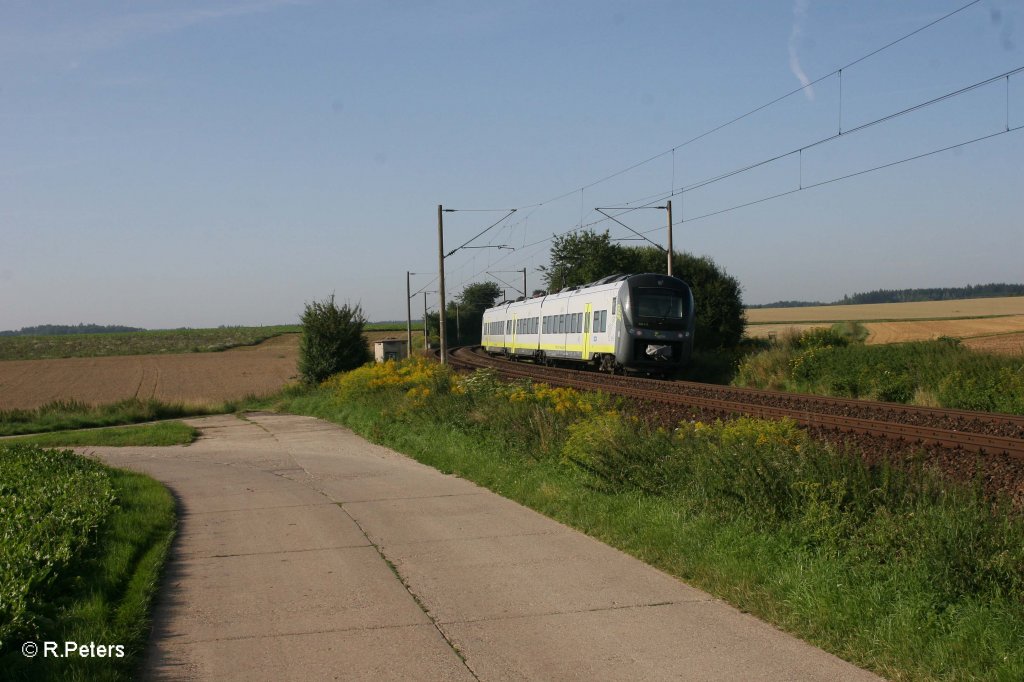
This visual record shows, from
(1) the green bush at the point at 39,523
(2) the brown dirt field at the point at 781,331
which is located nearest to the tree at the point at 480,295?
(2) the brown dirt field at the point at 781,331

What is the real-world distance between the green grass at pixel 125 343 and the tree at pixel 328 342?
166 feet

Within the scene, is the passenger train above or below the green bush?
above

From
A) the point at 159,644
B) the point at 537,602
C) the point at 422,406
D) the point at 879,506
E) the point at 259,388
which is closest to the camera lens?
the point at 159,644

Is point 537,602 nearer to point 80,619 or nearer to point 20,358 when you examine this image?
point 80,619

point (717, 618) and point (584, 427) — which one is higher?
point (584, 427)

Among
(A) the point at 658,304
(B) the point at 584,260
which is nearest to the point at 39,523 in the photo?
(A) the point at 658,304

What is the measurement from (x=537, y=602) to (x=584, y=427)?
521cm

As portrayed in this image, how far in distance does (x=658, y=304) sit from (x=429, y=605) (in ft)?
74.0

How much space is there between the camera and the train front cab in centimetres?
2831

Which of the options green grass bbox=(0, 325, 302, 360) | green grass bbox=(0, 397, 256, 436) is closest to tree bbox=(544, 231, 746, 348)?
green grass bbox=(0, 397, 256, 436)

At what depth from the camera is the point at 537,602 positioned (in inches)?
265

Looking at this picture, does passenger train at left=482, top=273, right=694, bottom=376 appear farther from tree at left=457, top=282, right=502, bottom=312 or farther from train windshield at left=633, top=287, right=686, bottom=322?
tree at left=457, top=282, right=502, bottom=312

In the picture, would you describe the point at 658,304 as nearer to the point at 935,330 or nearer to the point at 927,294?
the point at 935,330

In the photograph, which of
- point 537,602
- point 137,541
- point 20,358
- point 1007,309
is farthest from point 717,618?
point 20,358
